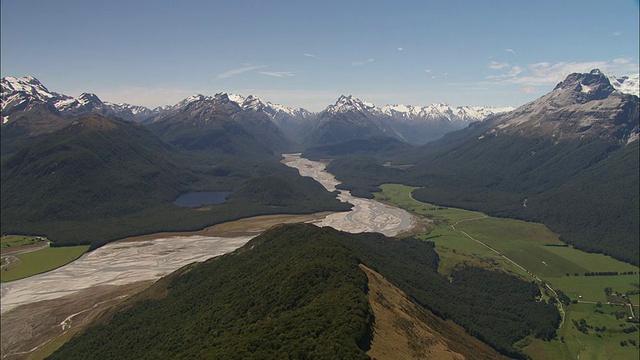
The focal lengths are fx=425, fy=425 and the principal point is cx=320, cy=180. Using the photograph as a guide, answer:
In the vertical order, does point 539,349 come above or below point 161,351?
below

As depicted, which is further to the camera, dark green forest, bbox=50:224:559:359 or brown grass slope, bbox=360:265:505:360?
brown grass slope, bbox=360:265:505:360

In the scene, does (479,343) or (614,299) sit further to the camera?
(614,299)

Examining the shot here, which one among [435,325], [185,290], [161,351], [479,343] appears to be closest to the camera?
[161,351]

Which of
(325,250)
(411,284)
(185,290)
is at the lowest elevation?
(411,284)

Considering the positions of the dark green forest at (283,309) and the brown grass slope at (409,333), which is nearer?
the dark green forest at (283,309)

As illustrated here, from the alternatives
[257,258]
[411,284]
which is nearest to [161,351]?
[257,258]

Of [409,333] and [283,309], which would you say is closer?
[409,333]

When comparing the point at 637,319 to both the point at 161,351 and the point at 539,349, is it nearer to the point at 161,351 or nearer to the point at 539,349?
the point at 539,349

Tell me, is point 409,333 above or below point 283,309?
below
